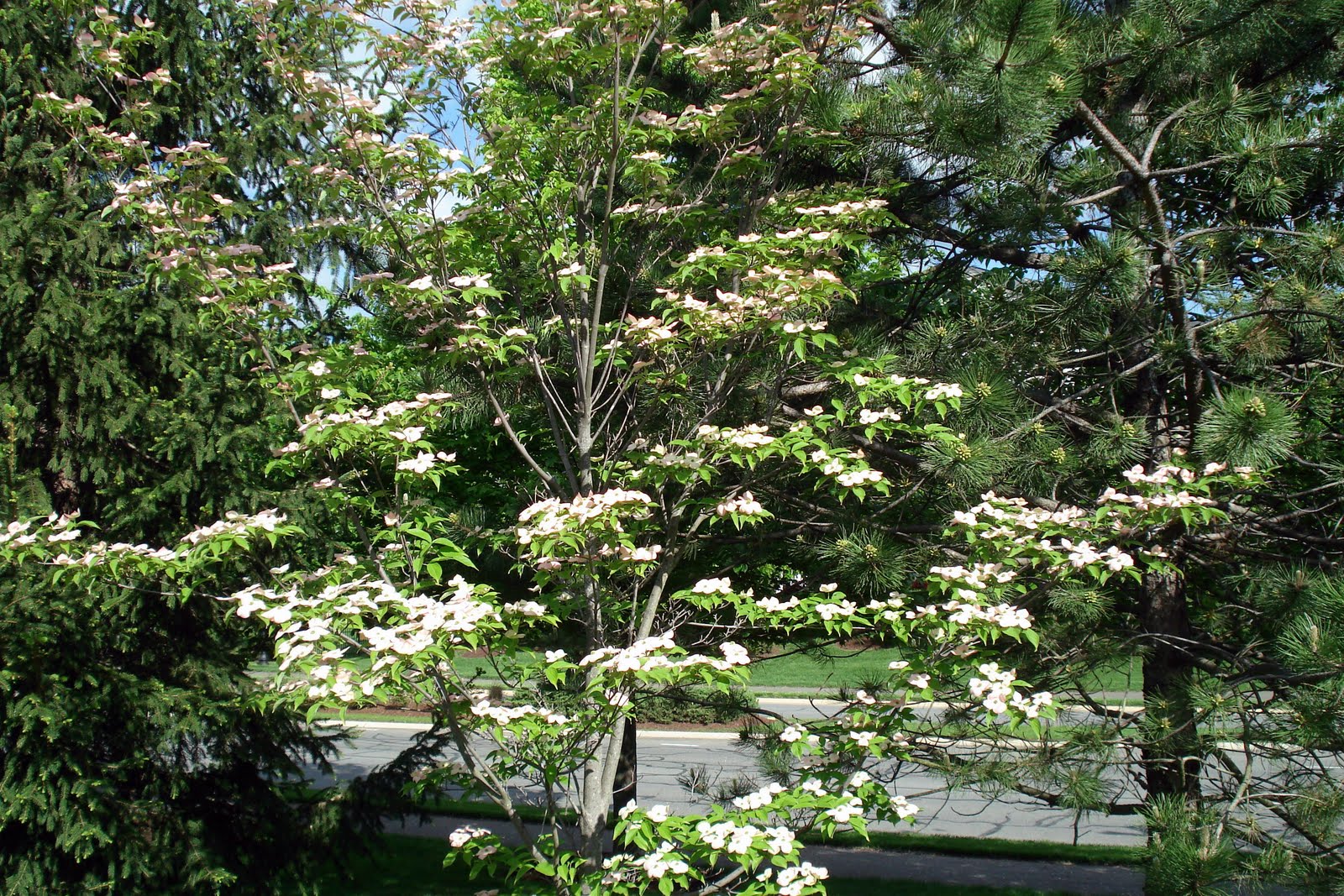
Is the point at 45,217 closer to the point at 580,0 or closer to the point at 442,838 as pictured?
the point at 580,0

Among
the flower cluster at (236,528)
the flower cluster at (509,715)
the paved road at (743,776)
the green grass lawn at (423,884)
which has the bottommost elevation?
the paved road at (743,776)

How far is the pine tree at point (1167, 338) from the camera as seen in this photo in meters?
3.44

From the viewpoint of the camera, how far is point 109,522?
5.20m

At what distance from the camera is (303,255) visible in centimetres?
686

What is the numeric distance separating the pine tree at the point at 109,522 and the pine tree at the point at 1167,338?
3.62 meters

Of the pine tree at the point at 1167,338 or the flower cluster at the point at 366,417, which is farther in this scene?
the pine tree at the point at 1167,338

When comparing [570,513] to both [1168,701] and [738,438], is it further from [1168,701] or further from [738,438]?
[1168,701]

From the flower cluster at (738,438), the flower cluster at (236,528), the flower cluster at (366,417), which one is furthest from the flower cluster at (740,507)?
the flower cluster at (236,528)

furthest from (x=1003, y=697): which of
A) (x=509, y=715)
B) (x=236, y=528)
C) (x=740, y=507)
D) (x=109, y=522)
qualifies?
(x=109, y=522)

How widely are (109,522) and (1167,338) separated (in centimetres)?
550

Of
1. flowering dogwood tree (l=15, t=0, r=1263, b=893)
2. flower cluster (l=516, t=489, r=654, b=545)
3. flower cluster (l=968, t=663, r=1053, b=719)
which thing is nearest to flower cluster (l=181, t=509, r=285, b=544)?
flowering dogwood tree (l=15, t=0, r=1263, b=893)

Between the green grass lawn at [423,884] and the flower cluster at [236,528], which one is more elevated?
the flower cluster at [236,528]

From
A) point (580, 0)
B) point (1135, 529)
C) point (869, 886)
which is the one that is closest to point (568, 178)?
point (580, 0)

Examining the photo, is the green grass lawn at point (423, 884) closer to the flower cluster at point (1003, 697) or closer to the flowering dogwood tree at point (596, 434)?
the flowering dogwood tree at point (596, 434)
